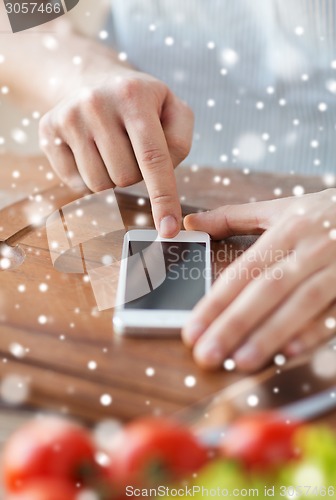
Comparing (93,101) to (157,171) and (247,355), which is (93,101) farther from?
(247,355)

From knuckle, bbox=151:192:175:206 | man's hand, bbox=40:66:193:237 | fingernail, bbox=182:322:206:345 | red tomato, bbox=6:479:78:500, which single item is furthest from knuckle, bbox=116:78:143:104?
red tomato, bbox=6:479:78:500

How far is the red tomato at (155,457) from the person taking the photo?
13.5 inches

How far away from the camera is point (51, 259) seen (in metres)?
0.56

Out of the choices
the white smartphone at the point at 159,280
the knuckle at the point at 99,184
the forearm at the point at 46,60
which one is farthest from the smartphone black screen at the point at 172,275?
the forearm at the point at 46,60

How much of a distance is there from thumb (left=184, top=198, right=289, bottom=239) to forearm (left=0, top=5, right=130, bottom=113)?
10.8 inches

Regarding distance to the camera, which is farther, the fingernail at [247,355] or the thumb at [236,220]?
the thumb at [236,220]

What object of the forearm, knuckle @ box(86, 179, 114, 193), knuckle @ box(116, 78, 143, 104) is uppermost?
knuckle @ box(116, 78, 143, 104)

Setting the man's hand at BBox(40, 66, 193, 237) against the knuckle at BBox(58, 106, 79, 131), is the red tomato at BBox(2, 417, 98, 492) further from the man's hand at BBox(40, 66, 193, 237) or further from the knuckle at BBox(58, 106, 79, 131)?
the knuckle at BBox(58, 106, 79, 131)

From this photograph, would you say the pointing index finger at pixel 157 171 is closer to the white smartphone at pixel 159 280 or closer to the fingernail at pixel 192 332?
the white smartphone at pixel 159 280

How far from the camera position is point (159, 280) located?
51 cm

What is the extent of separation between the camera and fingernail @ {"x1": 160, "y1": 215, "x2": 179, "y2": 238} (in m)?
0.55

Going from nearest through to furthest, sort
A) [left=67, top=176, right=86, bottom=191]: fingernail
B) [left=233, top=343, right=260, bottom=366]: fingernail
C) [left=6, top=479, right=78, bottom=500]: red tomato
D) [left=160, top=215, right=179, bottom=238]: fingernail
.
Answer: [left=6, top=479, right=78, bottom=500]: red tomato
[left=233, top=343, right=260, bottom=366]: fingernail
[left=160, top=215, right=179, bottom=238]: fingernail
[left=67, top=176, right=86, bottom=191]: fingernail

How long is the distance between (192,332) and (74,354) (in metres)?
0.09

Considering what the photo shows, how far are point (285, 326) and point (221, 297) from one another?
5cm
